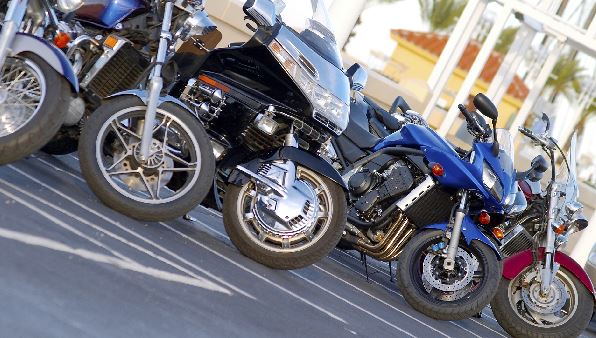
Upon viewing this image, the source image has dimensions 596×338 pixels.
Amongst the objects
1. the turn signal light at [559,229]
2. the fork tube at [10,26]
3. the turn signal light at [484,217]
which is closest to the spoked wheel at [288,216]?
the fork tube at [10,26]

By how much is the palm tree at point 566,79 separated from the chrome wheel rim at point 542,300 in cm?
5333

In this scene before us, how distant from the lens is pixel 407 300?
884cm

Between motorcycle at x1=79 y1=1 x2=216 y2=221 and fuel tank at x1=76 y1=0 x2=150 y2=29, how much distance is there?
39 centimetres

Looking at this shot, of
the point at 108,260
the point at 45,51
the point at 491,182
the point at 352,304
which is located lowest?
the point at 352,304

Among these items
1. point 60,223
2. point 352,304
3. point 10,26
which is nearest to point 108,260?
point 60,223

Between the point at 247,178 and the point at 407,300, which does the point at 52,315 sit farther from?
the point at 407,300

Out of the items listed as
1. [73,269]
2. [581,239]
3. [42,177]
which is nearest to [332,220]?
[42,177]

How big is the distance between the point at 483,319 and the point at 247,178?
485cm

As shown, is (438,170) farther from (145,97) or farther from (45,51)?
(45,51)

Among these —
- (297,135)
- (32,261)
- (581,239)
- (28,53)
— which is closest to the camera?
(32,261)

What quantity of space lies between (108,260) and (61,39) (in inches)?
69.8

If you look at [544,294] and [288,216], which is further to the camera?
[544,294]

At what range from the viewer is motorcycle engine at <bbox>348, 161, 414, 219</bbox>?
9.29 meters

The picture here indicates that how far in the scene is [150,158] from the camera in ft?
22.4
